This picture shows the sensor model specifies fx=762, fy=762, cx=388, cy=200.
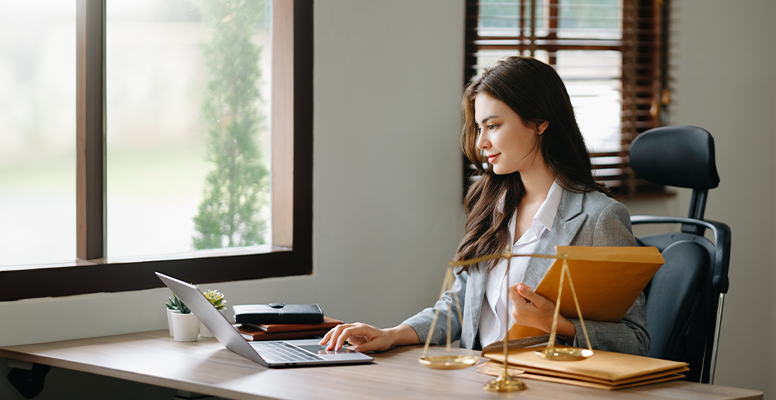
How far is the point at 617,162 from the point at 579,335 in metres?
1.62

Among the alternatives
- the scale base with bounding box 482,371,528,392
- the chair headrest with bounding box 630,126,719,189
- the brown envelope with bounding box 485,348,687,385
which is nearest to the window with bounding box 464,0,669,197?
the chair headrest with bounding box 630,126,719,189

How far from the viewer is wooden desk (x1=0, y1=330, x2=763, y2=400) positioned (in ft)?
4.42

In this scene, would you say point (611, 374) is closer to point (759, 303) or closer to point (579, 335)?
point (579, 335)

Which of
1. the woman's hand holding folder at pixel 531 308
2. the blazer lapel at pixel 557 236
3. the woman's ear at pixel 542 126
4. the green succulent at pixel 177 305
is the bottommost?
the green succulent at pixel 177 305

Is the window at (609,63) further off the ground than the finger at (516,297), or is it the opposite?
the window at (609,63)

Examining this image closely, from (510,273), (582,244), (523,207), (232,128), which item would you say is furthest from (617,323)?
(232,128)

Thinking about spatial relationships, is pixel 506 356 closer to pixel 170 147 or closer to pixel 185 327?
pixel 185 327

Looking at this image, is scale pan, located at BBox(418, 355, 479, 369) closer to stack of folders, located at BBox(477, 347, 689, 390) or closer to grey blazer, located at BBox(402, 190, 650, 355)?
stack of folders, located at BBox(477, 347, 689, 390)

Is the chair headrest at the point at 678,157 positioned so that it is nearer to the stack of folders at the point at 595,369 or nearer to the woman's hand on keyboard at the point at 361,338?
the stack of folders at the point at 595,369

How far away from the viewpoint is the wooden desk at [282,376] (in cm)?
135

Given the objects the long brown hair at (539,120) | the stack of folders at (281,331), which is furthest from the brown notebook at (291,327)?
the long brown hair at (539,120)

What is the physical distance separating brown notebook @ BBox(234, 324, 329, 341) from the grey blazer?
235 millimetres

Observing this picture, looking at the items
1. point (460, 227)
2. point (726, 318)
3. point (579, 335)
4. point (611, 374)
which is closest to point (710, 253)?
point (579, 335)

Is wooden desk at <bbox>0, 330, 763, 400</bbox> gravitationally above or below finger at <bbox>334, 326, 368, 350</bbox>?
below
